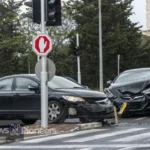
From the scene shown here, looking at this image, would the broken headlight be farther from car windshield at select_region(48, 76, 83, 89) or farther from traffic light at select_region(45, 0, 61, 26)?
traffic light at select_region(45, 0, 61, 26)

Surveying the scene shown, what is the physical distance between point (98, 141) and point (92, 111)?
8.75 feet

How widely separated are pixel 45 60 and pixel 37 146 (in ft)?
10.6

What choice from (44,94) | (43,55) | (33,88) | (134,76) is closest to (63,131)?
(44,94)

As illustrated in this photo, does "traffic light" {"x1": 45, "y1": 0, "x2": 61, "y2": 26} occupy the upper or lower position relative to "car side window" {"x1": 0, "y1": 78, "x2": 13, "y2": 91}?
upper

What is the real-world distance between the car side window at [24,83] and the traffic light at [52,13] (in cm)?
194

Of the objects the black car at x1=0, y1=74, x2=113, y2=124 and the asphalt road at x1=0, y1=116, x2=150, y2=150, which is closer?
the asphalt road at x1=0, y1=116, x2=150, y2=150

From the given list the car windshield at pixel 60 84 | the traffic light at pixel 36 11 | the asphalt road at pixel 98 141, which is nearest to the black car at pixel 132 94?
the car windshield at pixel 60 84

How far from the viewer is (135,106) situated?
1558 centimetres

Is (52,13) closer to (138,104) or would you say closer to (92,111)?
(92,111)

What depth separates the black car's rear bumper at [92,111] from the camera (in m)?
12.6

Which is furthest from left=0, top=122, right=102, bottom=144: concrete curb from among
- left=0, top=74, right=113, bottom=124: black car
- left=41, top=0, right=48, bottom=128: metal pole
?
left=41, top=0, right=48, bottom=128: metal pole

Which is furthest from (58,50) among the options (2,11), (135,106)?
(135,106)

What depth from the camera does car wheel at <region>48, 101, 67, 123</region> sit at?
41.8 feet

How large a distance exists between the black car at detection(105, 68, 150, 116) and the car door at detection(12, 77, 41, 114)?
11.6 ft
